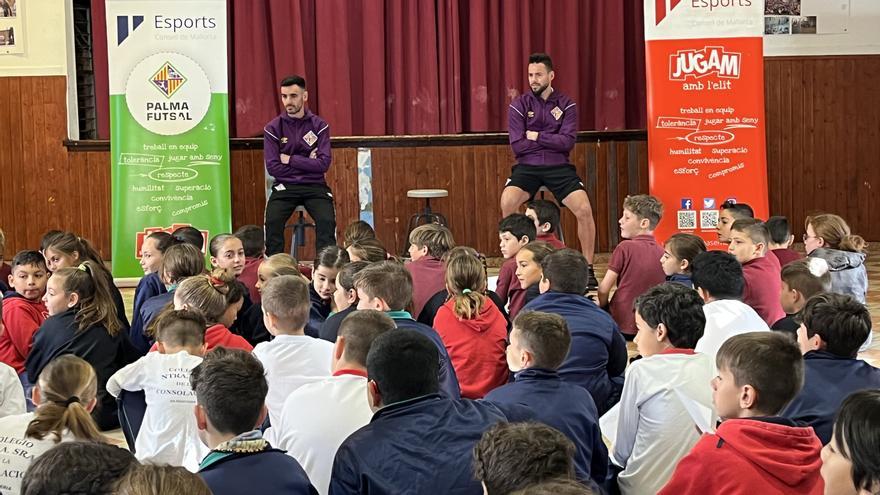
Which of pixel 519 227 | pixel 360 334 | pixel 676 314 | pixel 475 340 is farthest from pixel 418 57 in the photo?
pixel 360 334

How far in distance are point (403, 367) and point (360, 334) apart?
43 cm

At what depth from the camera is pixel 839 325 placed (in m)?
3.22

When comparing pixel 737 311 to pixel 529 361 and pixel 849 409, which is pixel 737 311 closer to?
pixel 529 361

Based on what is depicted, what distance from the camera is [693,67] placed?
8.66 meters

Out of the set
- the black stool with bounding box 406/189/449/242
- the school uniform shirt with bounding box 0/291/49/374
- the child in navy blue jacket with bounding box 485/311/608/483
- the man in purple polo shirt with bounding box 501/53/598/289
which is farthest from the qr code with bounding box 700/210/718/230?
the child in navy blue jacket with bounding box 485/311/608/483

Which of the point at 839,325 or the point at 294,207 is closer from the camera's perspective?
the point at 839,325

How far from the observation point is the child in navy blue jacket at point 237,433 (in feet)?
7.88

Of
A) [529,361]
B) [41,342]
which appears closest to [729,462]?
[529,361]

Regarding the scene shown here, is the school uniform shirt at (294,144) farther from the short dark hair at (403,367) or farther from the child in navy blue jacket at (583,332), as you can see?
the short dark hair at (403,367)

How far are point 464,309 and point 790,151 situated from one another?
694 cm

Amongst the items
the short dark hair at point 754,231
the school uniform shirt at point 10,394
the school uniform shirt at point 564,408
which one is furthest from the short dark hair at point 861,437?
the short dark hair at point 754,231

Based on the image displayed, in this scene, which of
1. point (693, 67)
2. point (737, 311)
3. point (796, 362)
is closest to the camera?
point (796, 362)

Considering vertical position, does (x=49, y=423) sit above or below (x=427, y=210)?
below

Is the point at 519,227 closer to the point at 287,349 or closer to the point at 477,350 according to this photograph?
the point at 477,350
